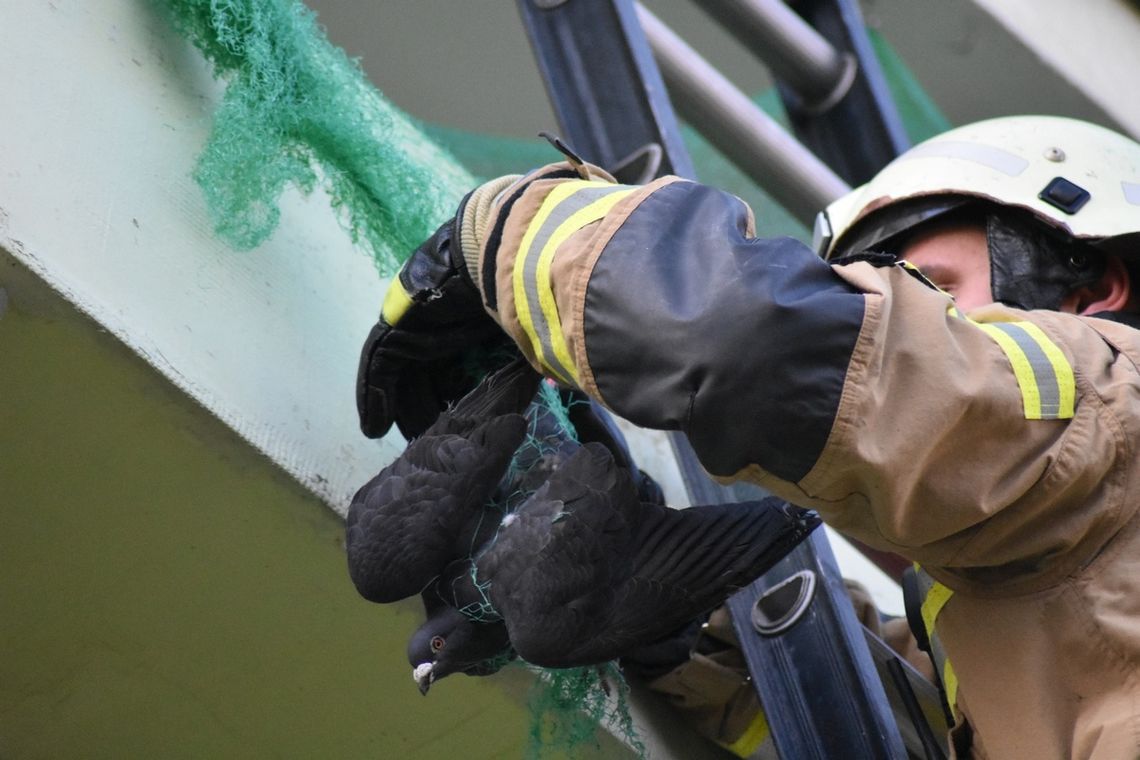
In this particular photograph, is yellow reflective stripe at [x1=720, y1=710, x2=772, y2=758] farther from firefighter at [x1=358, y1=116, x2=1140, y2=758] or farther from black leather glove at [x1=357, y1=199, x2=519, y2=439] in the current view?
black leather glove at [x1=357, y1=199, x2=519, y2=439]

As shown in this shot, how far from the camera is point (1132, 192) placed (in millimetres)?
2369

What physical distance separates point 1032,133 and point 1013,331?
105cm

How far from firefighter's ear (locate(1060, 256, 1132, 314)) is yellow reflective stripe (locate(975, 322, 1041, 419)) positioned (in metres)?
0.71

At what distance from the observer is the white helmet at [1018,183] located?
227cm

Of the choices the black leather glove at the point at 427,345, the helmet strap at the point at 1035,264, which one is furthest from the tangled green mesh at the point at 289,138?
the helmet strap at the point at 1035,264

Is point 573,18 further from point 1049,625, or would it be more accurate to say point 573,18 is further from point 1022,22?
point 1022,22

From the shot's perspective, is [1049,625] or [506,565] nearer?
[1049,625]

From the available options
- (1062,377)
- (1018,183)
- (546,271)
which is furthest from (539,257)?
(1018,183)

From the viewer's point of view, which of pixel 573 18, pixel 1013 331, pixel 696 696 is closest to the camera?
pixel 1013 331

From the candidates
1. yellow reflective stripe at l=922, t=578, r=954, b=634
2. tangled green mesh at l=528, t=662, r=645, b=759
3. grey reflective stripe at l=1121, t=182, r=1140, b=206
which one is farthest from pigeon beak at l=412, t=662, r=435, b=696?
grey reflective stripe at l=1121, t=182, r=1140, b=206

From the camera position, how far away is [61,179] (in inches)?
75.7

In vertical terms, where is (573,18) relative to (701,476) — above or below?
above

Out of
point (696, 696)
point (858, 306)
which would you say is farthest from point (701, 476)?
point (858, 306)

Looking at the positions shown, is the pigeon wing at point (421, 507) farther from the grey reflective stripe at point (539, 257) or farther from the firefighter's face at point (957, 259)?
the firefighter's face at point (957, 259)
